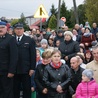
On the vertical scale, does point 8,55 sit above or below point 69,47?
below

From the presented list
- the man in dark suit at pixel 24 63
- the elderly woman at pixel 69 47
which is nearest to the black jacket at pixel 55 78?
the man in dark suit at pixel 24 63

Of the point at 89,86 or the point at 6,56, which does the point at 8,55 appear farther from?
the point at 89,86

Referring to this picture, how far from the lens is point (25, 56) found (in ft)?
26.5

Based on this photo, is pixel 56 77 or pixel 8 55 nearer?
pixel 56 77

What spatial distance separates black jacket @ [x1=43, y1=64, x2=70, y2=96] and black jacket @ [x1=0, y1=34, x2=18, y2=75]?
84 cm

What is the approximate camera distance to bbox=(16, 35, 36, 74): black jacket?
8062 mm

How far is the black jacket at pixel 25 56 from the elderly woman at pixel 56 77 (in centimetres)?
93

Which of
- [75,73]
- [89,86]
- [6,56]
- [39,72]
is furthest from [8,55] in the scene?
[89,86]

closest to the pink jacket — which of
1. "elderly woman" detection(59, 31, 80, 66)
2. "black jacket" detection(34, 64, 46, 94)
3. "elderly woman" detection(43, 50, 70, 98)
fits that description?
"elderly woman" detection(43, 50, 70, 98)

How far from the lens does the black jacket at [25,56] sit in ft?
26.5

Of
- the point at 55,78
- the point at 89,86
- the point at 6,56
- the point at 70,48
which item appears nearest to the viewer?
the point at 89,86

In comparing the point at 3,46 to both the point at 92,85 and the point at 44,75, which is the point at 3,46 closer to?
the point at 44,75

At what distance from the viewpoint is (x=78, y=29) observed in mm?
16844

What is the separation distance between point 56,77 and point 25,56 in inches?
49.5
